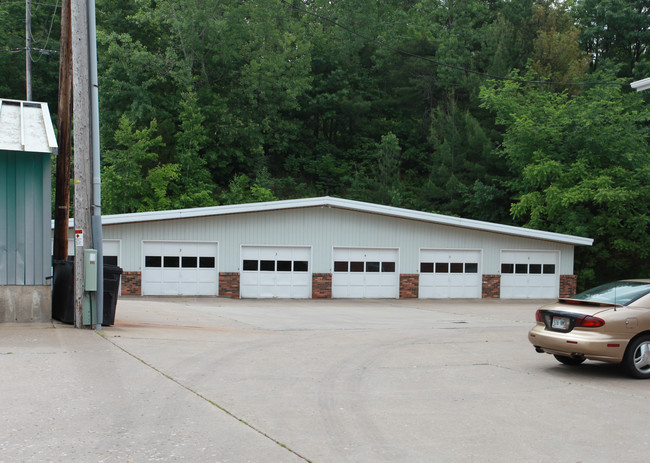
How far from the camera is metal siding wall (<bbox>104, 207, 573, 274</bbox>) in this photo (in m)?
26.1

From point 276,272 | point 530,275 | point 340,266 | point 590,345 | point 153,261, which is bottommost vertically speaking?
point 530,275

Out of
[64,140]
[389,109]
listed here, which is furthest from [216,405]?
[389,109]

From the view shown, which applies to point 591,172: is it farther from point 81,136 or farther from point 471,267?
point 81,136

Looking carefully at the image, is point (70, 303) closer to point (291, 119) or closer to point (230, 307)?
point (230, 307)

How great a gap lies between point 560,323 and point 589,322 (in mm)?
461

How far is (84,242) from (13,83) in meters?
40.3

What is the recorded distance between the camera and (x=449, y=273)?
→ 2902 centimetres

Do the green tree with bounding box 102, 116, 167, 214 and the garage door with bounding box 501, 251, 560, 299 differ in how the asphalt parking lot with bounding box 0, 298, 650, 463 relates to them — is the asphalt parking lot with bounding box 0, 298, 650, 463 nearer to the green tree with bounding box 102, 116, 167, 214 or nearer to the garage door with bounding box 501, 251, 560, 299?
the garage door with bounding box 501, 251, 560, 299

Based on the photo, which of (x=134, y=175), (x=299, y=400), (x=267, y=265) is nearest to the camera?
(x=299, y=400)

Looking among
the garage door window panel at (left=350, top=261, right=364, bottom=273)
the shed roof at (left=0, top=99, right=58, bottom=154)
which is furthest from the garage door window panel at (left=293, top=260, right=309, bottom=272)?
the shed roof at (left=0, top=99, right=58, bottom=154)

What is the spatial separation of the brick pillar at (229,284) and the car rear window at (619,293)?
697 inches

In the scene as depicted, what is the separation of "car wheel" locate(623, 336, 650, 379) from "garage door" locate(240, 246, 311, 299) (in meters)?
18.4

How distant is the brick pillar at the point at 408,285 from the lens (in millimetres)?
28375

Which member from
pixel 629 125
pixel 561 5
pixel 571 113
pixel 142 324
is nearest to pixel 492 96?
pixel 571 113
